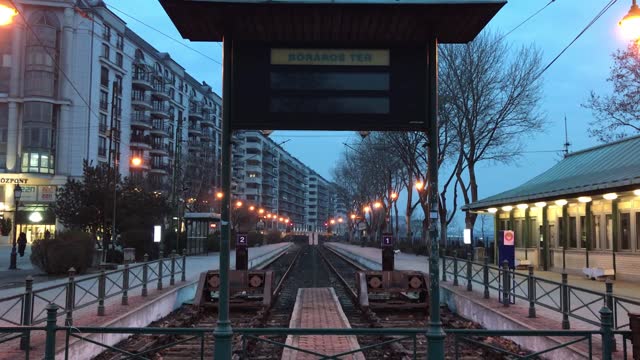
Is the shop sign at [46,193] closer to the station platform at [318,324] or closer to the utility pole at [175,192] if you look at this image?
the utility pole at [175,192]

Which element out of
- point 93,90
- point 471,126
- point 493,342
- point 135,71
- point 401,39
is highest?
point 135,71

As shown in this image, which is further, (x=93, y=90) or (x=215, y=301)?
(x=93, y=90)

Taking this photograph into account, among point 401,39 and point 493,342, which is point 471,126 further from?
point 401,39

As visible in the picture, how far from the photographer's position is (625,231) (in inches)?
845

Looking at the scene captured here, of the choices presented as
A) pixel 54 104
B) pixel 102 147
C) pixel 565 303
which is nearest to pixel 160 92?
pixel 102 147

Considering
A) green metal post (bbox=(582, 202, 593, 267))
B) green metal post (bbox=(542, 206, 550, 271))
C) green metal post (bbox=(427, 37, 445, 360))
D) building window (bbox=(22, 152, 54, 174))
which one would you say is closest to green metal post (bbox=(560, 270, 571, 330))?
green metal post (bbox=(427, 37, 445, 360))

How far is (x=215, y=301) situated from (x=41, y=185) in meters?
50.8

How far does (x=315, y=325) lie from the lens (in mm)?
13148

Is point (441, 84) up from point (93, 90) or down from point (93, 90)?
down

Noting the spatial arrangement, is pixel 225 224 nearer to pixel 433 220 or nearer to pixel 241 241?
pixel 433 220

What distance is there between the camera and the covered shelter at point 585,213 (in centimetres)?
2083

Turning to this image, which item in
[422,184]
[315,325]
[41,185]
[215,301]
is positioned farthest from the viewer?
[41,185]

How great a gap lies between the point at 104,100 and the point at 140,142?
1114 cm

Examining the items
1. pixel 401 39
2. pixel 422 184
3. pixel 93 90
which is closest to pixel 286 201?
pixel 93 90
